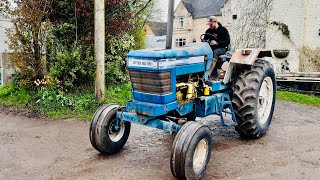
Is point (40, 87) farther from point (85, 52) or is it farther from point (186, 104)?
point (186, 104)

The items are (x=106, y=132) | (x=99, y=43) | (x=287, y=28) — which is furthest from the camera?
(x=287, y=28)

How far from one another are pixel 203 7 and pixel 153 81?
30.0 metres

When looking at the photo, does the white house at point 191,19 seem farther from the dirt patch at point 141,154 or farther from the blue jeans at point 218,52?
the blue jeans at point 218,52

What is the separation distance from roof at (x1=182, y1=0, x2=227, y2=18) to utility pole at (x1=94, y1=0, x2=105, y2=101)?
24.1 meters

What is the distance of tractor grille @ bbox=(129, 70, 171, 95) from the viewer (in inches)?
166

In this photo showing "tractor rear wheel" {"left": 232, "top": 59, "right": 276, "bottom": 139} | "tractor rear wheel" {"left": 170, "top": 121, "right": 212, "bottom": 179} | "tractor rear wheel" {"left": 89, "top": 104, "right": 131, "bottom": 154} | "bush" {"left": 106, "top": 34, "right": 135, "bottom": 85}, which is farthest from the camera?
"bush" {"left": 106, "top": 34, "right": 135, "bottom": 85}

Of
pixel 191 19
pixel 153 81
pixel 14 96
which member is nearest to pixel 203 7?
pixel 191 19

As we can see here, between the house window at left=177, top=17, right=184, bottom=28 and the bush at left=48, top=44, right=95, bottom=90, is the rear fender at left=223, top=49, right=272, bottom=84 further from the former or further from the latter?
the house window at left=177, top=17, right=184, bottom=28

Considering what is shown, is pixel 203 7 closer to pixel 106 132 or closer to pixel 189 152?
pixel 106 132

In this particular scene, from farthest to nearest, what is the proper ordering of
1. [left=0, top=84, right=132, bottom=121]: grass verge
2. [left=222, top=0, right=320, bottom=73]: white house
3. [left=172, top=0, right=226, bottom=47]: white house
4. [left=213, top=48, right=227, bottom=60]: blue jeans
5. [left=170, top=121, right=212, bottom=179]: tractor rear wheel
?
[left=172, top=0, right=226, bottom=47]: white house < [left=222, top=0, right=320, bottom=73]: white house < [left=0, top=84, right=132, bottom=121]: grass verge < [left=213, top=48, right=227, bottom=60]: blue jeans < [left=170, top=121, right=212, bottom=179]: tractor rear wheel

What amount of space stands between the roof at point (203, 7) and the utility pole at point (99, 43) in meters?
24.1

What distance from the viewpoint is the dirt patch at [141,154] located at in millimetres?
4273

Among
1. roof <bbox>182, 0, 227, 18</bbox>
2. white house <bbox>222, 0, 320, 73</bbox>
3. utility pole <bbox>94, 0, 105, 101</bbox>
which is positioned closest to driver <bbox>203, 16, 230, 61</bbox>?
utility pole <bbox>94, 0, 105, 101</bbox>

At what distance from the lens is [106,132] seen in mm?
4738
